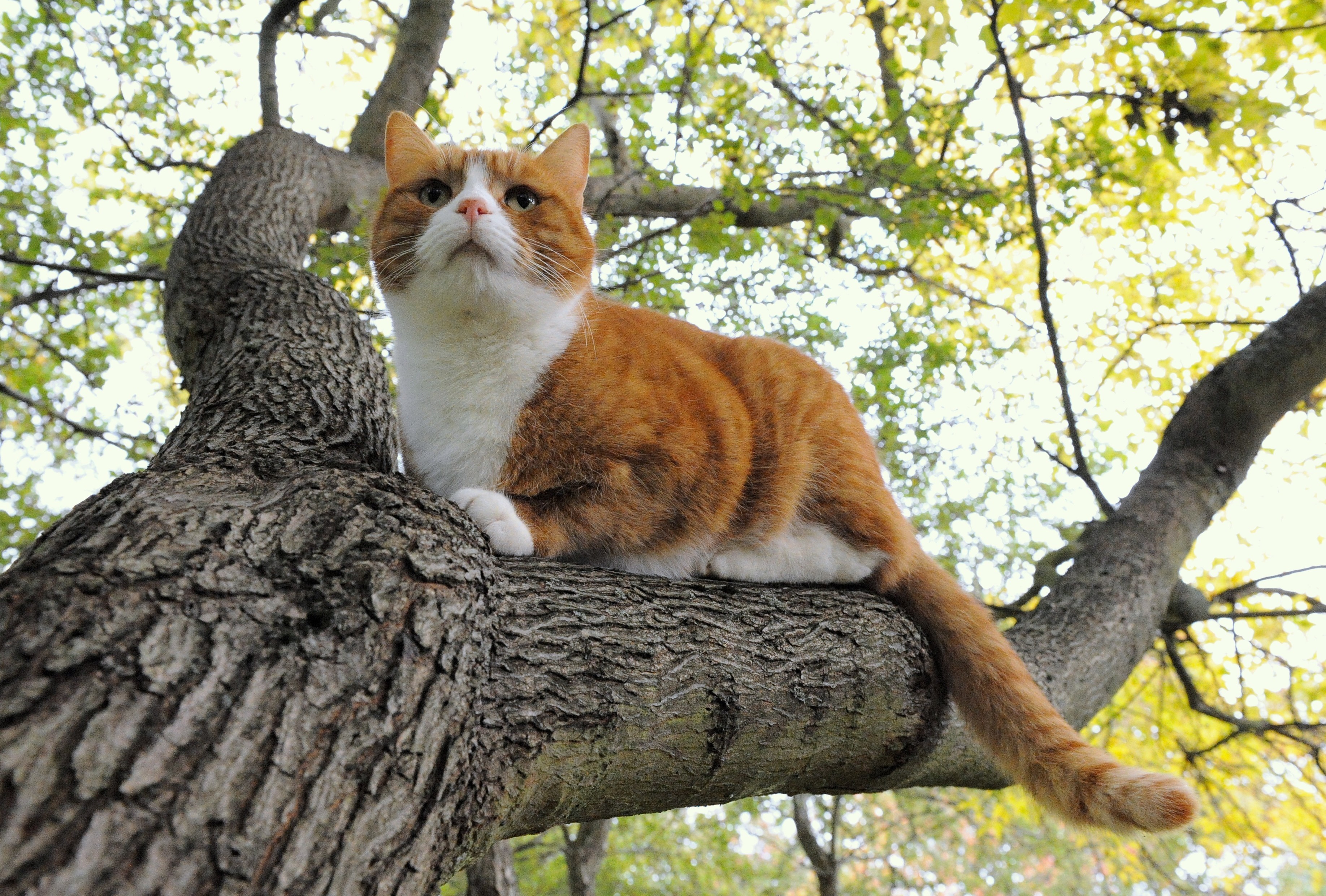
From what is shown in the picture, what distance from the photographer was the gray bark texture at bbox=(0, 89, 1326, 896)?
37.7 inches

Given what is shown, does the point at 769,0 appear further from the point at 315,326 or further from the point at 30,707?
the point at 30,707

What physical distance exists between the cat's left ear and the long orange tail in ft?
5.20

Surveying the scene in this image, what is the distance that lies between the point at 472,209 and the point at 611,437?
693mm

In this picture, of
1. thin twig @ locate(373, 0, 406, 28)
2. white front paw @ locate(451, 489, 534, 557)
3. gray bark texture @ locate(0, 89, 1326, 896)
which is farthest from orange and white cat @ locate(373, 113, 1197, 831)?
thin twig @ locate(373, 0, 406, 28)

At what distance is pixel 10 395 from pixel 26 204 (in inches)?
46.6

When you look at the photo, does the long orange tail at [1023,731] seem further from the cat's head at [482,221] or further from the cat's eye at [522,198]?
the cat's eye at [522,198]

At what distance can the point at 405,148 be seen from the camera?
262cm

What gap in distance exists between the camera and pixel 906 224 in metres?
4.38

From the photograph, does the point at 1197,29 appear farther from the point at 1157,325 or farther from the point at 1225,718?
the point at 1225,718

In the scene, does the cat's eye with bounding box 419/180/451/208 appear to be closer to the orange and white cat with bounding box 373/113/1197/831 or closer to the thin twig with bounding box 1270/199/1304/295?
the orange and white cat with bounding box 373/113/1197/831

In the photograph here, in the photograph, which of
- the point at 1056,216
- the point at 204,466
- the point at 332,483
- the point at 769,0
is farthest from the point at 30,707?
the point at 769,0

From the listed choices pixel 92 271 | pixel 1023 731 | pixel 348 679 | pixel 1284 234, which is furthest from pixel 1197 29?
pixel 92 271

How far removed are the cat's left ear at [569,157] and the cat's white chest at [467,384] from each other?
52cm

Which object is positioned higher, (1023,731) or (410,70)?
(410,70)
